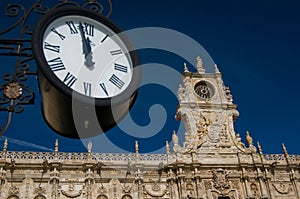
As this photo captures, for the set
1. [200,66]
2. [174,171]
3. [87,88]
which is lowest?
[87,88]

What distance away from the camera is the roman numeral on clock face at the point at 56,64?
8.29ft

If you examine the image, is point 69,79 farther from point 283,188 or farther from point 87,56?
point 283,188

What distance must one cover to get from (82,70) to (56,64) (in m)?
0.18

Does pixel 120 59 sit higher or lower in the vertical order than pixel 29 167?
lower

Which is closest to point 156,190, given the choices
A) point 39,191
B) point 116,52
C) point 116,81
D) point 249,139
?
point 39,191

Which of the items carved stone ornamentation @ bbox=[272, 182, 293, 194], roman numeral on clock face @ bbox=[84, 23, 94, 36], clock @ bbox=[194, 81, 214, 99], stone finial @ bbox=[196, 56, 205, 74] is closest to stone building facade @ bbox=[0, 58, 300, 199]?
carved stone ornamentation @ bbox=[272, 182, 293, 194]

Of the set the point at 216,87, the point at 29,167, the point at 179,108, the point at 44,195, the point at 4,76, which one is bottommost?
the point at 4,76

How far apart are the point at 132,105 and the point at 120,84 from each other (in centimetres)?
19

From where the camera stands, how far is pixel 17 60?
2.90 metres

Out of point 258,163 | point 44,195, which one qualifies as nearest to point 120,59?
point 44,195

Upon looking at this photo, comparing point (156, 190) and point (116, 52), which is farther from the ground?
point (156, 190)

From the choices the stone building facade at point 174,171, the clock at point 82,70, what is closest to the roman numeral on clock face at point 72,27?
the clock at point 82,70

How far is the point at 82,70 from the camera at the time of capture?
8.64ft

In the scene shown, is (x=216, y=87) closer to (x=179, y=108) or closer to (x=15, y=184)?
(x=179, y=108)
